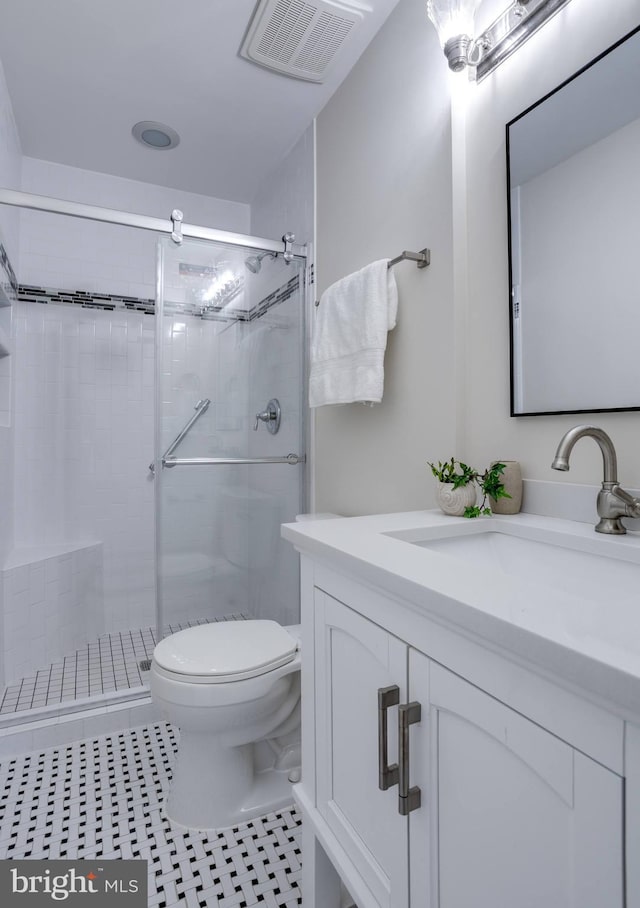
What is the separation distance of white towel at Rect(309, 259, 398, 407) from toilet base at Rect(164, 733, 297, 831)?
1.08 m

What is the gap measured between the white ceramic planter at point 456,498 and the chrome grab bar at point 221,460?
3.53 ft

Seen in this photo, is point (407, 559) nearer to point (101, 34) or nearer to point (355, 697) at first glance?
point (355, 697)

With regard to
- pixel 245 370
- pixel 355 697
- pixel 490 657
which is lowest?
pixel 355 697

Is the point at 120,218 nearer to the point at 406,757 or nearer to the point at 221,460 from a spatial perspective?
the point at 221,460

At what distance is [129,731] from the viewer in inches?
72.2

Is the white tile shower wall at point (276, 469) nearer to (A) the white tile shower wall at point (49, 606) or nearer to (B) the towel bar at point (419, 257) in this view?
(B) the towel bar at point (419, 257)

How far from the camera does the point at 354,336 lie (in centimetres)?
157

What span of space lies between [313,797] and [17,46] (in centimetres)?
250

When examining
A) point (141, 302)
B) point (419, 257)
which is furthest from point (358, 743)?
point (141, 302)

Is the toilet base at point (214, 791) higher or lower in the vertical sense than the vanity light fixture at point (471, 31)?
lower

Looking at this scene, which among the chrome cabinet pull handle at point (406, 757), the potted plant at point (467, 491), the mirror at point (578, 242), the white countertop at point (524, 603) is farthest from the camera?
the potted plant at point (467, 491)

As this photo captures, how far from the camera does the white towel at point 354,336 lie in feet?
4.91

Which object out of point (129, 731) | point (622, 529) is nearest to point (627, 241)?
point (622, 529)

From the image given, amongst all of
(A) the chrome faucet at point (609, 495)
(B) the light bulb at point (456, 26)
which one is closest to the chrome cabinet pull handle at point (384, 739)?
(A) the chrome faucet at point (609, 495)
